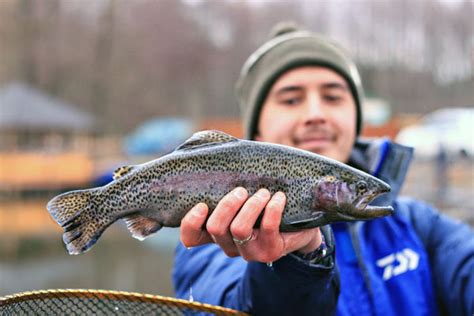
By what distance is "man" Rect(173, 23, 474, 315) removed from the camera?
2.31 meters

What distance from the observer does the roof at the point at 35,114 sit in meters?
28.4

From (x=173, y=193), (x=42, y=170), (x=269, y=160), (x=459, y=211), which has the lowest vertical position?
(x=42, y=170)

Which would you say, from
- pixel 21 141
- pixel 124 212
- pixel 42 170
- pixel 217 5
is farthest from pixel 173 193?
pixel 217 5

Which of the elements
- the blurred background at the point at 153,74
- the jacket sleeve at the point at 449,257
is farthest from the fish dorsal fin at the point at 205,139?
the blurred background at the point at 153,74

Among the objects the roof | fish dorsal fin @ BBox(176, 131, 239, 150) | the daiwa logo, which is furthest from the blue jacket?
the roof

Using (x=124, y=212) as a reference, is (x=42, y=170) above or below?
below

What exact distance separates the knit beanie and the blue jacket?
0.50 meters

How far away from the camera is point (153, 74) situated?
51156 mm

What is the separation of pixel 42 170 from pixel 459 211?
19.5 m

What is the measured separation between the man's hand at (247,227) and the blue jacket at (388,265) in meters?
0.37

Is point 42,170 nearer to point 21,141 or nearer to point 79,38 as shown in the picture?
point 21,141

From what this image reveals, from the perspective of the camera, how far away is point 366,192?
2.03m

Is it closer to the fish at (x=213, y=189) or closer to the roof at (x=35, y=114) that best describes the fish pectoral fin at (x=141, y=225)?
the fish at (x=213, y=189)

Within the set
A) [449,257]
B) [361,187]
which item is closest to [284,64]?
[449,257]
